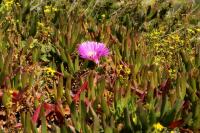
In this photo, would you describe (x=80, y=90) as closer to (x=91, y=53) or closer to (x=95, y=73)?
(x=95, y=73)

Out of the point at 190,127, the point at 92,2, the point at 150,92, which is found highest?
the point at 92,2

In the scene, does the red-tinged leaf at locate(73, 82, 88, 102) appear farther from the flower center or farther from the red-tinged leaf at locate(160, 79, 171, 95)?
the red-tinged leaf at locate(160, 79, 171, 95)

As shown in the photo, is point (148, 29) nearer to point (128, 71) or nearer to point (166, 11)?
point (166, 11)

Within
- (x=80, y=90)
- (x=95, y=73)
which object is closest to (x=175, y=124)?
(x=80, y=90)

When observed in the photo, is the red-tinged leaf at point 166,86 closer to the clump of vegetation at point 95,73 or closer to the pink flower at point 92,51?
the clump of vegetation at point 95,73

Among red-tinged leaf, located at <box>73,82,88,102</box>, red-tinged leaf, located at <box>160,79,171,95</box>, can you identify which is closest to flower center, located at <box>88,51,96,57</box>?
red-tinged leaf, located at <box>73,82,88,102</box>

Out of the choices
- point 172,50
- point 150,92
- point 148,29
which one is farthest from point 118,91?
point 148,29
